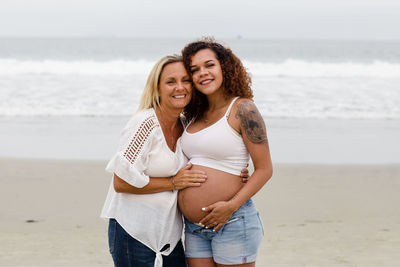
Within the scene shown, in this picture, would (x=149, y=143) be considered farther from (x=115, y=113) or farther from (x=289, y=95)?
(x=289, y=95)

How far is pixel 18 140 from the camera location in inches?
398

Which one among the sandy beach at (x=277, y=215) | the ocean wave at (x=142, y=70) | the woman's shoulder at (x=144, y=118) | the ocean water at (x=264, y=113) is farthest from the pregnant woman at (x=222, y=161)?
the ocean wave at (x=142, y=70)

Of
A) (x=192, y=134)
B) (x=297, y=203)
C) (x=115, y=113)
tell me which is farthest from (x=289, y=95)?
(x=192, y=134)

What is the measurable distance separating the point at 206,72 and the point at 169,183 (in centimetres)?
74

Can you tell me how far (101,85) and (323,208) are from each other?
14326 mm

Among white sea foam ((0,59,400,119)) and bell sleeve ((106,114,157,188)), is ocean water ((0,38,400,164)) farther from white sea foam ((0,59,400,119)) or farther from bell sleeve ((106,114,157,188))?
bell sleeve ((106,114,157,188))

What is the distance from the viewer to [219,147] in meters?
3.07

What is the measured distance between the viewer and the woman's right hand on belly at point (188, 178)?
10.2 ft

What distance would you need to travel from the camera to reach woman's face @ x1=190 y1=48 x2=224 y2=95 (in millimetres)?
3221

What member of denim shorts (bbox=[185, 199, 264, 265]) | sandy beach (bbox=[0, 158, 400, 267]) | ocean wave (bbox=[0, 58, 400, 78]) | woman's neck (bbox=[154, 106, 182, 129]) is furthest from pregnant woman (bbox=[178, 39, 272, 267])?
ocean wave (bbox=[0, 58, 400, 78])

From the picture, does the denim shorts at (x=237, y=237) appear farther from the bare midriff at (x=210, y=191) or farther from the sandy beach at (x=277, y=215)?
the sandy beach at (x=277, y=215)

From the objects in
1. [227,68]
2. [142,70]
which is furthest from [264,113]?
[142,70]

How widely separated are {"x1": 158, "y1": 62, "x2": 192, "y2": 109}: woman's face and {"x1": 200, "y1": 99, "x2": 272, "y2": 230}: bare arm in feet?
A: 1.24

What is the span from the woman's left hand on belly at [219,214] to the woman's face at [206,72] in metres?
0.72
